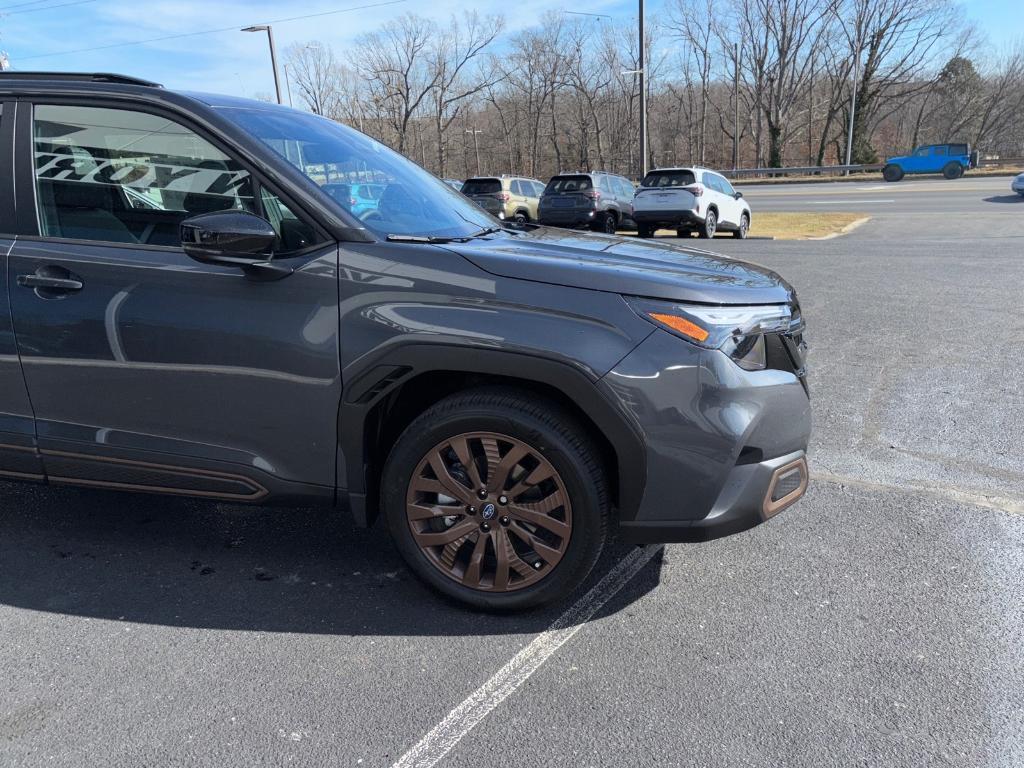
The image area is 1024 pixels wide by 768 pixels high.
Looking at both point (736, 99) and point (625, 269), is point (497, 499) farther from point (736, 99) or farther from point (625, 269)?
point (736, 99)

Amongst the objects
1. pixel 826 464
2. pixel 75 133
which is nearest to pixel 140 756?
pixel 75 133

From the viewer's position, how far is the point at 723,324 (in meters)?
2.52

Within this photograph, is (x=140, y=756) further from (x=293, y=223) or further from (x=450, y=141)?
(x=450, y=141)

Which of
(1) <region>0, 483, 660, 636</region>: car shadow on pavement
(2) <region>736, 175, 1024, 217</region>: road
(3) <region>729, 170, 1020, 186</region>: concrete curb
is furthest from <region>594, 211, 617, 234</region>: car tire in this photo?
(3) <region>729, 170, 1020, 186</region>: concrete curb

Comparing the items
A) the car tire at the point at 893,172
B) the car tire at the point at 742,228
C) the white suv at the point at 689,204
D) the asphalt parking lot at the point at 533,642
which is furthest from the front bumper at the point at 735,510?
the car tire at the point at 893,172

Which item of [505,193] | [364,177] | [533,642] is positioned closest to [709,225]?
[505,193]

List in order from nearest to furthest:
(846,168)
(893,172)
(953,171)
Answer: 1. (953,171)
2. (893,172)
3. (846,168)

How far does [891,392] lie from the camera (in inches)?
211

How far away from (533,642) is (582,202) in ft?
55.0

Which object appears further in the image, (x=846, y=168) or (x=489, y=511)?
(x=846, y=168)

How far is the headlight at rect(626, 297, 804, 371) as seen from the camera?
2461 mm

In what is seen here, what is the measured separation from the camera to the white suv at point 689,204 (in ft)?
55.4

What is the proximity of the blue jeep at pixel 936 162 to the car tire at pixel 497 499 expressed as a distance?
140 feet

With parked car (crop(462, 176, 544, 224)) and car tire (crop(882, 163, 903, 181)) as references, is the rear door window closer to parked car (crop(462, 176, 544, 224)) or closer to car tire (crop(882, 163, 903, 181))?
parked car (crop(462, 176, 544, 224))
